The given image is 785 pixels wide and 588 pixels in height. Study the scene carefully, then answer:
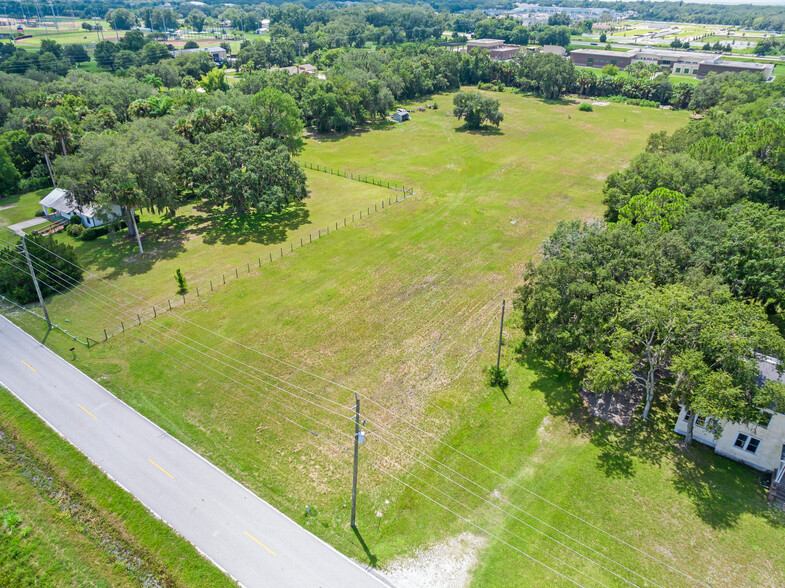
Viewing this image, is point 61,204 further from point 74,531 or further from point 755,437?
point 755,437

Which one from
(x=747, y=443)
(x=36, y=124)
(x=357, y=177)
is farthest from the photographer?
(x=357, y=177)

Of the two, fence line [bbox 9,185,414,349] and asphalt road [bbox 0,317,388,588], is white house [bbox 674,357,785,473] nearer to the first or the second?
asphalt road [bbox 0,317,388,588]

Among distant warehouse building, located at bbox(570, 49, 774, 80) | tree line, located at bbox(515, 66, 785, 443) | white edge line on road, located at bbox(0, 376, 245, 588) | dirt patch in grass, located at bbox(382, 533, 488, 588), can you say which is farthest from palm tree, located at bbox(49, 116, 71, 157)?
distant warehouse building, located at bbox(570, 49, 774, 80)

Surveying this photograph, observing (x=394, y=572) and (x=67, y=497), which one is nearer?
(x=394, y=572)

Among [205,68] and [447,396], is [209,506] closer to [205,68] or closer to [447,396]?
[447,396]

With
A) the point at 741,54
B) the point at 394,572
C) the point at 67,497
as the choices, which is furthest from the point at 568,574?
the point at 741,54

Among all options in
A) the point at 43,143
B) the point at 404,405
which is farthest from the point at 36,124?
the point at 404,405
